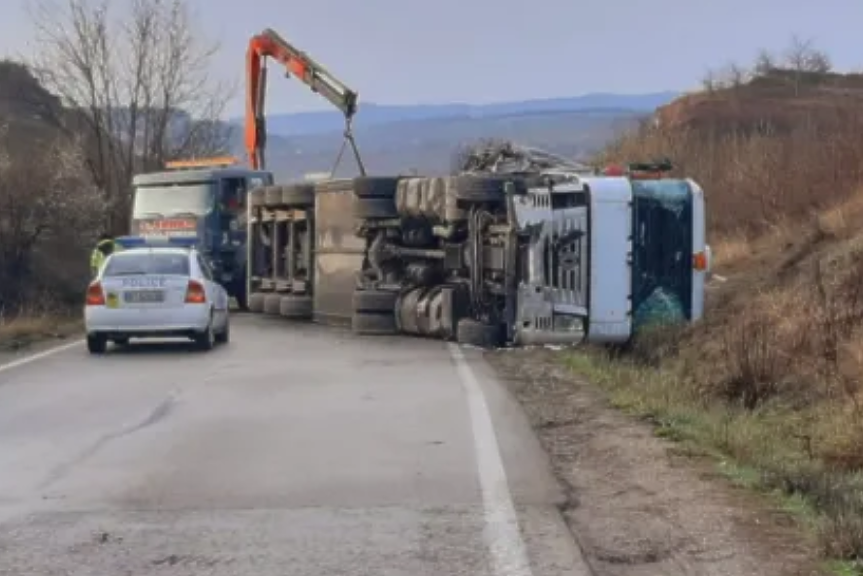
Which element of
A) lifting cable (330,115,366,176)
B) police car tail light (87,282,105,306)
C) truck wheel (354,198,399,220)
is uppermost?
lifting cable (330,115,366,176)

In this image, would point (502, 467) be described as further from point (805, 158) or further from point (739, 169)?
point (739, 169)

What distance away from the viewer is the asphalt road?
8.34 metres

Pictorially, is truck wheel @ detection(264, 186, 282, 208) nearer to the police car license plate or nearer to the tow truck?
the tow truck

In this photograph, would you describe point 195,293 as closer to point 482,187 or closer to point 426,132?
point 482,187

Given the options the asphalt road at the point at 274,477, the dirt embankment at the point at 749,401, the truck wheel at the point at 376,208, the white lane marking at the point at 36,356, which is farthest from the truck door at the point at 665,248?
the white lane marking at the point at 36,356

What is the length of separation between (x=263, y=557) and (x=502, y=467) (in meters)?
3.16

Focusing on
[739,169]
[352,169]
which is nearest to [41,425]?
[352,169]

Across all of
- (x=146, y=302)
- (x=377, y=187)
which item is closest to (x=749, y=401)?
(x=146, y=302)

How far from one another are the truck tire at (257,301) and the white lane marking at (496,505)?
633 inches

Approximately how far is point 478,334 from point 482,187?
1914mm

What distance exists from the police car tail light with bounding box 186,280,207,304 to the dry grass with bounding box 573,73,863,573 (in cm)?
541

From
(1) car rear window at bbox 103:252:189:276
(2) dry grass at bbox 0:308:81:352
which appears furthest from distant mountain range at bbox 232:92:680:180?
(1) car rear window at bbox 103:252:189:276

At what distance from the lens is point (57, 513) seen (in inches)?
382

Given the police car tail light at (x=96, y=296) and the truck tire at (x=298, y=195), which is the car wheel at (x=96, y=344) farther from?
the truck tire at (x=298, y=195)
